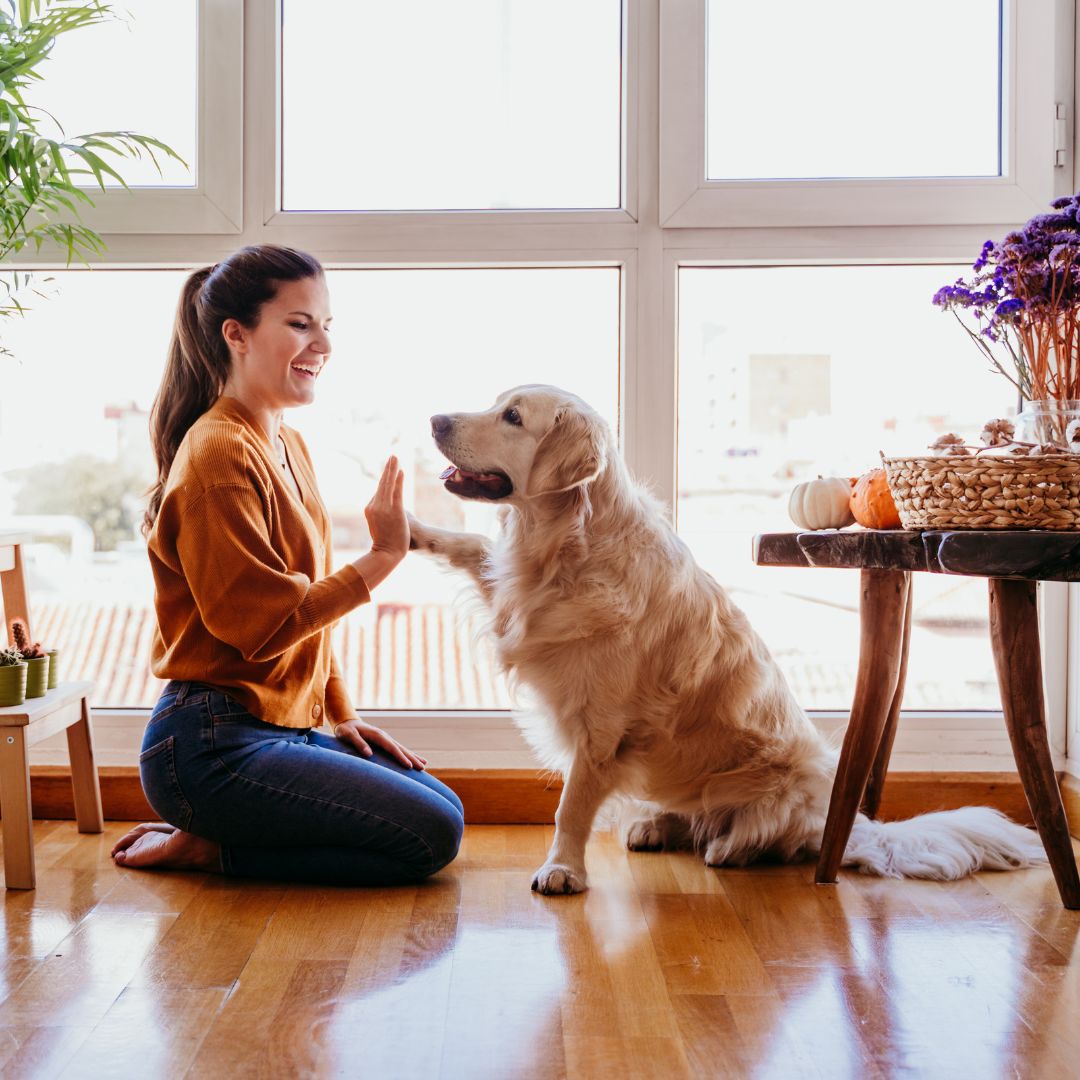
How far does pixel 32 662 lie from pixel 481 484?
96cm

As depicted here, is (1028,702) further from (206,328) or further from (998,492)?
(206,328)

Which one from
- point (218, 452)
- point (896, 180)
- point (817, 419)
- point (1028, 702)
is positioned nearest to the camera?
point (1028, 702)

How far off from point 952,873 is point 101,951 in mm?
1541

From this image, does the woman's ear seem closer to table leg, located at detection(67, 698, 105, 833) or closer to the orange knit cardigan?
the orange knit cardigan

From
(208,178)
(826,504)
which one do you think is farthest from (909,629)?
(208,178)

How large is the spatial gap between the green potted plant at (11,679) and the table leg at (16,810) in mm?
80

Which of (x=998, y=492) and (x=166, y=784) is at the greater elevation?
(x=998, y=492)

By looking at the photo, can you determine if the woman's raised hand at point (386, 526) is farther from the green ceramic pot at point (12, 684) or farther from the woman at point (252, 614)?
Result: the green ceramic pot at point (12, 684)

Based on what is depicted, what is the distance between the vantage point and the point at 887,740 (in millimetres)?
2256

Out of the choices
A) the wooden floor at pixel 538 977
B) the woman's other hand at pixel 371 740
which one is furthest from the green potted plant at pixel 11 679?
the woman's other hand at pixel 371 740

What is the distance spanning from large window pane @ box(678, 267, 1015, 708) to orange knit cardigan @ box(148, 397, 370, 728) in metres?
0.97

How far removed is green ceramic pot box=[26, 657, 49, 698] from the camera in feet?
7.01

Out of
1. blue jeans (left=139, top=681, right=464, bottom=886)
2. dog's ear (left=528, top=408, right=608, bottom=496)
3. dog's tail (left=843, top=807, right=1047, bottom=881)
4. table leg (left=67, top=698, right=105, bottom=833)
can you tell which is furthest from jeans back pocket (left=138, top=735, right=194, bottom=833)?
dog's tail (left=843, top=807, right=1047, bottom=881)

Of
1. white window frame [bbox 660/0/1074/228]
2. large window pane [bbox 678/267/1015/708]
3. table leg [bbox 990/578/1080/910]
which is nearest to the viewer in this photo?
table leg [bbox 990/578/1080/910]
